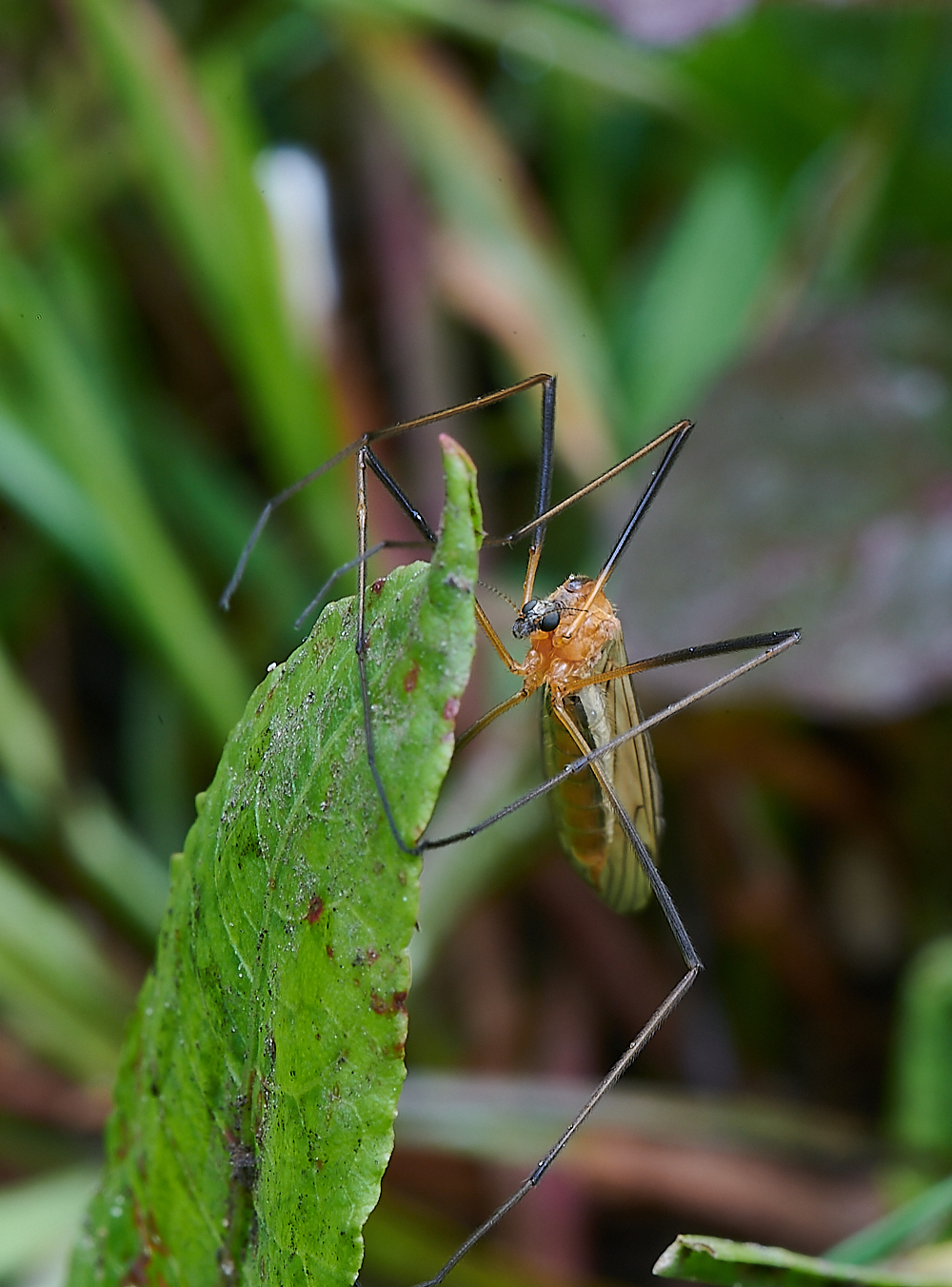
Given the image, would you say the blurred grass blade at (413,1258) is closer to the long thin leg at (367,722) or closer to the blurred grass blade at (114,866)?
the blurred grass blade at (114,866)

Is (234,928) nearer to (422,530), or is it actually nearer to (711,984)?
(422,530)

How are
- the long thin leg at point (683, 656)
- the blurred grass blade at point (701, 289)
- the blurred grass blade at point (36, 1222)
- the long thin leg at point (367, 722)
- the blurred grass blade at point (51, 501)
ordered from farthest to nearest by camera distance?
the blurred grass blade at point (701, 289)
the blurred grass blade at point (51, 501)
the blurred grass blade at point (36, 1222)
the long thin leg at point (683, 656)
the long thin leg at point (367, 722)

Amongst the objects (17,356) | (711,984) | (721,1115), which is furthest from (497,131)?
(721,1115)

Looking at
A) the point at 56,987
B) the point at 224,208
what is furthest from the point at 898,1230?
the point at 224,208

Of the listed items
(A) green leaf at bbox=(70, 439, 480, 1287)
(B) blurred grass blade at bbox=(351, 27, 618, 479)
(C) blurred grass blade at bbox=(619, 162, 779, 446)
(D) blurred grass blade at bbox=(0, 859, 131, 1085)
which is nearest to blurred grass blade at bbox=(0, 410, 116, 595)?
(D) blurred grass blade at bbox=(0, 859, 131, 1085)

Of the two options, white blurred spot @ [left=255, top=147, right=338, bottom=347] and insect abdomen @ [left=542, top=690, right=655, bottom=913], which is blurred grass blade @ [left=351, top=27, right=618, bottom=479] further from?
insect abdomen @ [left=542, top=690, right=655, bottom=913]

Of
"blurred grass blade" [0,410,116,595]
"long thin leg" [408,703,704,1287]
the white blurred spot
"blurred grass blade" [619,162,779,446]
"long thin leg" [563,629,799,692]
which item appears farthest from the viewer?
"blurred grass blade" [619,162,779,446]

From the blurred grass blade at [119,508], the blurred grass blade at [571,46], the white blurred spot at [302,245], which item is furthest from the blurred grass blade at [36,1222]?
the blurred grass blade at [571,46]
